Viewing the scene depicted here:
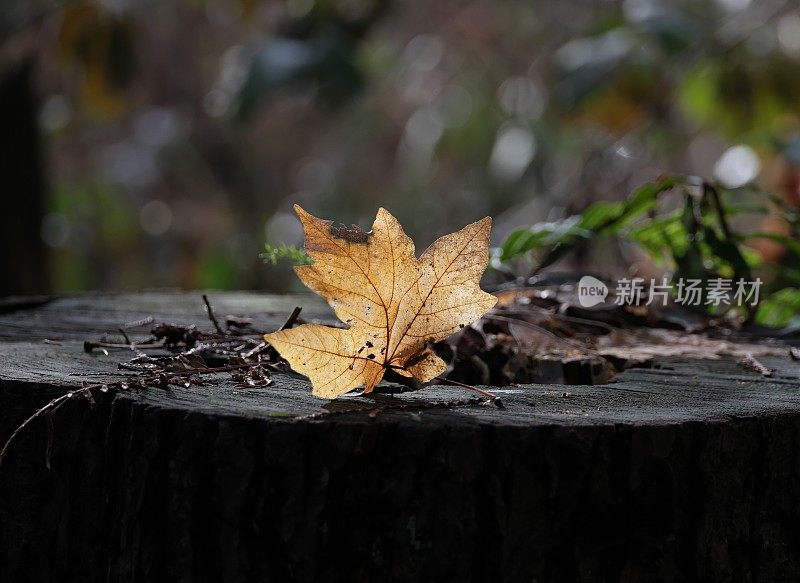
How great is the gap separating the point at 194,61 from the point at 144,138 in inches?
37.9

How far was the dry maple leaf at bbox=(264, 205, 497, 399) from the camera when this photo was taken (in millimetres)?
833

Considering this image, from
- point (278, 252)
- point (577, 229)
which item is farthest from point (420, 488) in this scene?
point (577, 229)

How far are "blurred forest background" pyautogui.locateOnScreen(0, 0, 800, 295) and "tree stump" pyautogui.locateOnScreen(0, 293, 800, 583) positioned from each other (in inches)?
43.3

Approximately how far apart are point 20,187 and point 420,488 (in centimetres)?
424

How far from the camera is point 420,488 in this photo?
30.5 inches

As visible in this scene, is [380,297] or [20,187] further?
[20,187]

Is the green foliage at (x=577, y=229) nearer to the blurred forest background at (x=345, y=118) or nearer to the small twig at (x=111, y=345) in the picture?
the blurred forest background at (x=345, y=118)

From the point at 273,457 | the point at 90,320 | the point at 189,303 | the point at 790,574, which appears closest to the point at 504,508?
the point at 273,457

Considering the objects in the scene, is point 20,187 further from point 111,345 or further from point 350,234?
point 350,234

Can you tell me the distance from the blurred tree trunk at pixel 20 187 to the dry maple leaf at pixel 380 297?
150 inches

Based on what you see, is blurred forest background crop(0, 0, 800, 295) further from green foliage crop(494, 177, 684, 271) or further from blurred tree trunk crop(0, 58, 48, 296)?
green foliage crop(494, 177, 684, 271)

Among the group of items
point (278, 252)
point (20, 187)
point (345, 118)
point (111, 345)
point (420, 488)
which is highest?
point (345, 118)

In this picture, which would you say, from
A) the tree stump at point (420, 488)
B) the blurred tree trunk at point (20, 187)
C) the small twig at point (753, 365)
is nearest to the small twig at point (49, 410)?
the tree stump at point (420, 488)

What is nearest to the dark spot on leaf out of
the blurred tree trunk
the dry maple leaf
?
the dry maple leaf
